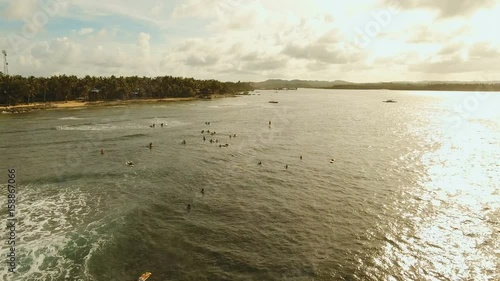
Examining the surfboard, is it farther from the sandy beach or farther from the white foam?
the sandy beach

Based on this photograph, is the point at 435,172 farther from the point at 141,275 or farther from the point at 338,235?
the point at 141,275

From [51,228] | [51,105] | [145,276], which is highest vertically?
[51,105]

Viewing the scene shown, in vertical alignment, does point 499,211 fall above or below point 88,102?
below

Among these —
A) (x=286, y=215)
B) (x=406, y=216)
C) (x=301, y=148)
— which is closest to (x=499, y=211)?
(x=406, y=216)

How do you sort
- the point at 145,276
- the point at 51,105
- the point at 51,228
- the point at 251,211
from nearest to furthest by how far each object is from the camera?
the point at 145,276
the point at 51,228
the point at 251,211
the point at 51,105

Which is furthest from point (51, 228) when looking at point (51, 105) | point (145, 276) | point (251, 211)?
point (51, 105)

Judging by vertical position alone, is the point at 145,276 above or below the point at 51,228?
below

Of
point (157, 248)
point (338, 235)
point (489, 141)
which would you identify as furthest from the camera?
point (489, 141)

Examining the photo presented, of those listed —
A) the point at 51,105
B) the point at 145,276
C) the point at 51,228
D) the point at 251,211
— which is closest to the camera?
the point at 145,276

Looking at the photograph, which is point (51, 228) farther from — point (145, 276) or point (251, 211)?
point (251, 211)
